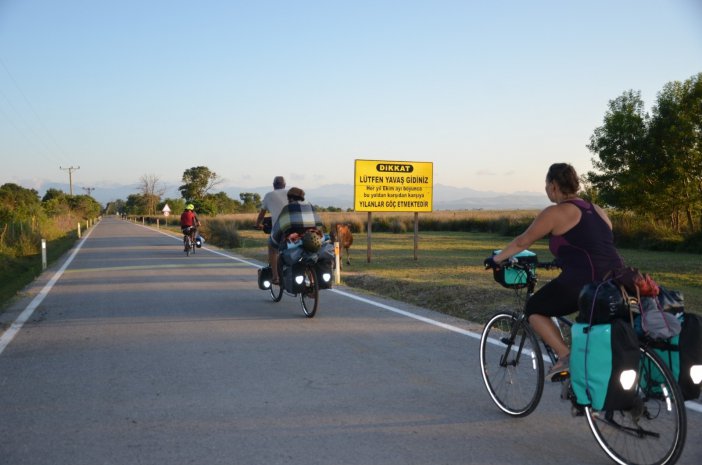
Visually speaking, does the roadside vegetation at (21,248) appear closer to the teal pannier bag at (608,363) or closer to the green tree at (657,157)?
the teal pannier bag at (608,363)

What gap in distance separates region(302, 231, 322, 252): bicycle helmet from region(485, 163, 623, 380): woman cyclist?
5.21 meters

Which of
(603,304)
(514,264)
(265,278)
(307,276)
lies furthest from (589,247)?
(265,278)

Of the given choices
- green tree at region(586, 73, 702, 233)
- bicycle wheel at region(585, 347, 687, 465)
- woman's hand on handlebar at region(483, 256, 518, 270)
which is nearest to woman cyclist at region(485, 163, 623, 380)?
woman's hand on handlebar at region(483, 256, 518, 270)

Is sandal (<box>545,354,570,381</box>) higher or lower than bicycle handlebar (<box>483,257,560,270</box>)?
lower

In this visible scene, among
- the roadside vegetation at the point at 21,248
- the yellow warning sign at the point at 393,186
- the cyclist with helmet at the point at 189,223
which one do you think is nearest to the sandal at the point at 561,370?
the roadside vegetation at the point at 21,248

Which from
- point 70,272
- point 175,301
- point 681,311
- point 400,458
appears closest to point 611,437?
point 681,311

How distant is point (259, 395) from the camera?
5746 millimetres

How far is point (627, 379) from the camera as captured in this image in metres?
3.80

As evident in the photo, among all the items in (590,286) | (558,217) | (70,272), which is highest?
(558,217)

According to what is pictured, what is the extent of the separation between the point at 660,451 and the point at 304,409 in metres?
2.60

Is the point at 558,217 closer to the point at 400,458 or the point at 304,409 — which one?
the point at 400,458

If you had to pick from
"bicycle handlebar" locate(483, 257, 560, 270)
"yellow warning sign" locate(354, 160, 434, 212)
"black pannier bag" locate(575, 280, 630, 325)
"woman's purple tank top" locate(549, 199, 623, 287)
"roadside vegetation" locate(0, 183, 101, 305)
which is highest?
"yellow warning sign" locate(354, 160, 434, 212)

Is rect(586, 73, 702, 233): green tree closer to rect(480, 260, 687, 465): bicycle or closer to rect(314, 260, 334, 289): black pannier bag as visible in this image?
rect(314, 260, 334, 289): black pannier bag

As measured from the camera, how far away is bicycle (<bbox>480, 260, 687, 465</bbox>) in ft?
12.4
